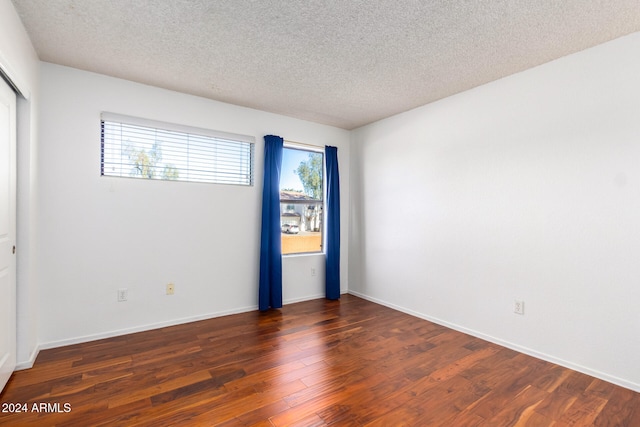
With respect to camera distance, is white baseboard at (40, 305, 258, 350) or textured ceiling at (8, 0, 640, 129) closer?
textured ceiling at (8, 0, 640, 129)

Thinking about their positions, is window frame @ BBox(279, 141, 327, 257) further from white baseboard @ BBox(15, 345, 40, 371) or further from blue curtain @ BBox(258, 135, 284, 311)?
white baseboard @ BBox(15, 345, 40, 371)

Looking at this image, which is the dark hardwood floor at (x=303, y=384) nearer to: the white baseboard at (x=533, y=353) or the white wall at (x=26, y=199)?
the white baseboard at (x=533, y=353)

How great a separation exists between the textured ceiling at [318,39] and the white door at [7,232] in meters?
0.68

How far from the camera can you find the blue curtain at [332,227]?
431 centimetres

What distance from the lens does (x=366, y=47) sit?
2.35 meters

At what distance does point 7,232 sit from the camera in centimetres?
207

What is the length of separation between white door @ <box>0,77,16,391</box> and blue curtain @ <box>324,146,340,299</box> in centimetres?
314

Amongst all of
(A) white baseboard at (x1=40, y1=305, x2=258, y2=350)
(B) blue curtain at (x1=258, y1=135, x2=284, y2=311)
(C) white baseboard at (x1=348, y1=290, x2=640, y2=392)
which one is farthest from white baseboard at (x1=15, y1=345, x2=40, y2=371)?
(C) white baseboard at (x1=348, y1=290, x2=640, y2=392)

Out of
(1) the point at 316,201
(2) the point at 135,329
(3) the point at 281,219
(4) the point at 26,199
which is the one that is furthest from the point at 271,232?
(4) the point at 26,199

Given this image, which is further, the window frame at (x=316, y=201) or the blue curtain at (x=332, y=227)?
the blue curtain at (x=332, y=227)

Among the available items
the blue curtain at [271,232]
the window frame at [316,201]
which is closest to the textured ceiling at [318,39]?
the blue curtain at [271,232]

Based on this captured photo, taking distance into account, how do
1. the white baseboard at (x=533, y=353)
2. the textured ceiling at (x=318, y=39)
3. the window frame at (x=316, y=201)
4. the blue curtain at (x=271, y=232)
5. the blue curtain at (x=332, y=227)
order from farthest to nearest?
the blue curtain at (x=332, y=227) → the window frame at (x=316, y=201) → the blue curtain at (x=271, y=232) → the white baseboard at (x=533, y=353) → the textured ceiling at (x=318, y=39)

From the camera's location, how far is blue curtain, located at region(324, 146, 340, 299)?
170 inches

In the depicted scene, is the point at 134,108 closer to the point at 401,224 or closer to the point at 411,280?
the point at 401,224
